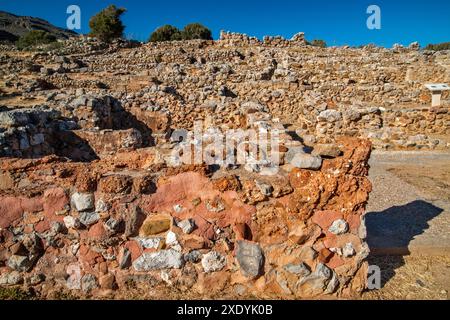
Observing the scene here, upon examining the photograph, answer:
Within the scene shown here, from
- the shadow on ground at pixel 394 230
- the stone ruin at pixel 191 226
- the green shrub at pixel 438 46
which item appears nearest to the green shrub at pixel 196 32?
the green shrub at pixel 438 46

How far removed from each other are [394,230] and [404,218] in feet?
2.32

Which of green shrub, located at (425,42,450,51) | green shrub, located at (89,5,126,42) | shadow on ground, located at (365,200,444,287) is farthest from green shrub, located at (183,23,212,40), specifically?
shadow on ground, located at (365,200,444,287)

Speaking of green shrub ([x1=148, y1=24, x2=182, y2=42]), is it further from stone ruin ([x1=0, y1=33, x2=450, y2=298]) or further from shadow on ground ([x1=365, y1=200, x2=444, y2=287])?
stone ruin ([x1=0, y1=33, x2=450, y2=298])

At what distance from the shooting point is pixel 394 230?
205 inches

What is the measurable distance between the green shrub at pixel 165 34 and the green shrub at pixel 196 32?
94 centimetres

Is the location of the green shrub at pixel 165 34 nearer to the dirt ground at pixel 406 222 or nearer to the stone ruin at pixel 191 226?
the dirt ground at pixel 406 222

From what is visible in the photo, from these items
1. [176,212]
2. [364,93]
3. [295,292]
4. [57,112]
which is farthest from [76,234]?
[364,93]

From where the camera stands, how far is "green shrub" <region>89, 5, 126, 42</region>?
32562mm

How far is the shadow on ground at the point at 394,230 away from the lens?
4.35 metres

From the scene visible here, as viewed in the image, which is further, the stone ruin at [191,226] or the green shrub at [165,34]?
the green shrub at [165,34]

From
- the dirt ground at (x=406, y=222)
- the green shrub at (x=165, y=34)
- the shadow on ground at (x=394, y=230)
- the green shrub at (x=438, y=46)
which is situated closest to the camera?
the dirt ground at (x=406, y=222)

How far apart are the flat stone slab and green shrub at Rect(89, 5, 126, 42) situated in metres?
30.6

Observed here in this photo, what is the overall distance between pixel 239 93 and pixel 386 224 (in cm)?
1150

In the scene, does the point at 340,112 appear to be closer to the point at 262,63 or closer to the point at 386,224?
the point at 386,224
